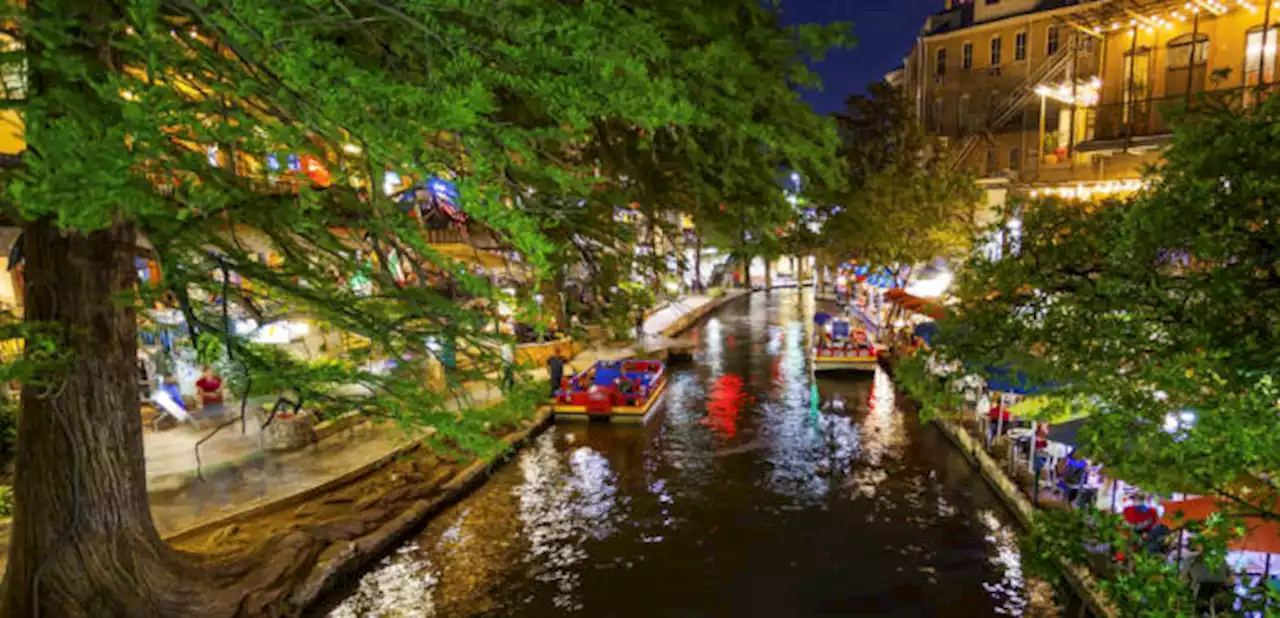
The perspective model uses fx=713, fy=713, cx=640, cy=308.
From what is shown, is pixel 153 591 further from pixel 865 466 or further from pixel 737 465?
pixel 865 466

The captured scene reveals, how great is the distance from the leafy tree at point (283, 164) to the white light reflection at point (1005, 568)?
8.29 m

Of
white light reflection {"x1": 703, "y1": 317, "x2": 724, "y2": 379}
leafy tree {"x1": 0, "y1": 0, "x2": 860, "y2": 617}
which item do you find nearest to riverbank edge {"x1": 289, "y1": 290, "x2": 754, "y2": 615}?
leafy tree {"x1": 0, "y1": 0, "x2": 860, "y2": 617}

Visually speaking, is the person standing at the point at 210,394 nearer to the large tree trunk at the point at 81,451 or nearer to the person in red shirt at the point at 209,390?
the person in red shirt at the point at 209,390

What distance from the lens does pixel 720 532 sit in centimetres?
1408

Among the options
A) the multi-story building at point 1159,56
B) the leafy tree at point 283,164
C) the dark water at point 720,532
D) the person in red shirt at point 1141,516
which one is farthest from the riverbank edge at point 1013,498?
the multi-story building at point 1159,56

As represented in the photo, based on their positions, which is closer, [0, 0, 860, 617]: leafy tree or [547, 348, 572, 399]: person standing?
[0, 0, 860, 617]: leafy tree

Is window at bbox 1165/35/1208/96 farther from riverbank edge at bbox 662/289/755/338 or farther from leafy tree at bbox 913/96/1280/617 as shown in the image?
riverbank edge at bbox 662/289/755/338

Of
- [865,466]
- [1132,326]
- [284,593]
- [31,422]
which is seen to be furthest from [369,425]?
[1132,326]

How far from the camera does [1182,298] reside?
18.5 feet

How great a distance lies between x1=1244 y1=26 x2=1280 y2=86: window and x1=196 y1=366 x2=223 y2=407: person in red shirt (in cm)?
2562

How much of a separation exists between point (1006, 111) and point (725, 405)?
26548mm

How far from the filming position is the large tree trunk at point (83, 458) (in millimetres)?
7406

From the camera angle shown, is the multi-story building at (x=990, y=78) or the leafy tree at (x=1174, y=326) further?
the multi-story building at (x=990, y=78)

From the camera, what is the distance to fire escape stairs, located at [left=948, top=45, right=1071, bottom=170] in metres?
33.3
